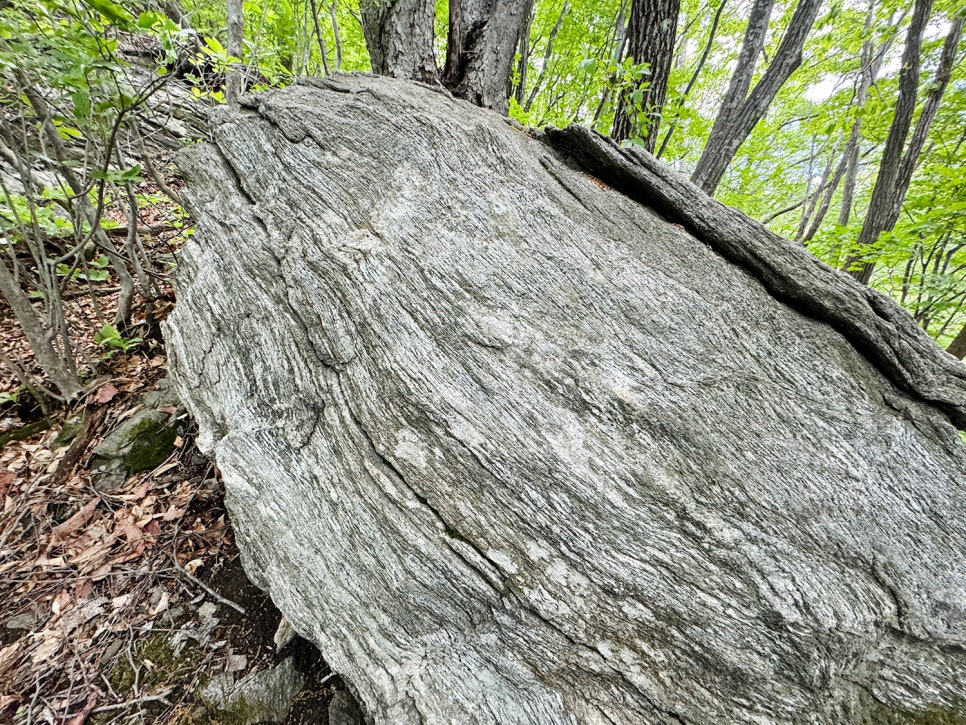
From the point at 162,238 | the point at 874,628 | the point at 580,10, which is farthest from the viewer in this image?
the point at 580,10

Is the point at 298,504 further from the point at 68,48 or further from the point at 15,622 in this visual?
the point at 68,48

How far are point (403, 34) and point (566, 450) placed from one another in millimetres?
5550

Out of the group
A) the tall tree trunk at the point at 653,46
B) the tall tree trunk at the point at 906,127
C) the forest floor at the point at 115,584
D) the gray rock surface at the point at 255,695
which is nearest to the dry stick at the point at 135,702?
the forest floor at the point at 115,584

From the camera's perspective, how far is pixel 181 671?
279cm

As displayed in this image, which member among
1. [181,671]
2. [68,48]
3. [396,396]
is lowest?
[181,671]

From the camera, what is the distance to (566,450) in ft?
7.85

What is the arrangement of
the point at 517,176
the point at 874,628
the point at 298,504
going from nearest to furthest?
1. the point at 874,628
2. the point at 298,504
3. the point at 517,176

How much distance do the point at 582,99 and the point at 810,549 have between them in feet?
24.0

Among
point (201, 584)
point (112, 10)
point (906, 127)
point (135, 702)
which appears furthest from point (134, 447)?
point (906, 127)

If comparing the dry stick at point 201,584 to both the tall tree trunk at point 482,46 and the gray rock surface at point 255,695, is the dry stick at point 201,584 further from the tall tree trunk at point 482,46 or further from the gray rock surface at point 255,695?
the tall tree trunk at point 482,46

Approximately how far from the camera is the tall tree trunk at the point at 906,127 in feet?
21.5

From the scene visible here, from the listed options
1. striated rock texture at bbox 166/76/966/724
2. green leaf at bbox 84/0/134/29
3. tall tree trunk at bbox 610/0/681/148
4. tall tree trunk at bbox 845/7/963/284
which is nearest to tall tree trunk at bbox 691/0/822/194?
tall tree trunk at bbox 610/0/681/148

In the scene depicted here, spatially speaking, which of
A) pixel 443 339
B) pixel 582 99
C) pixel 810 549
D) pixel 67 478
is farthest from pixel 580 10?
pixel 67 478

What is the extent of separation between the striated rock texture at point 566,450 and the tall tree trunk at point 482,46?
2257 mm
